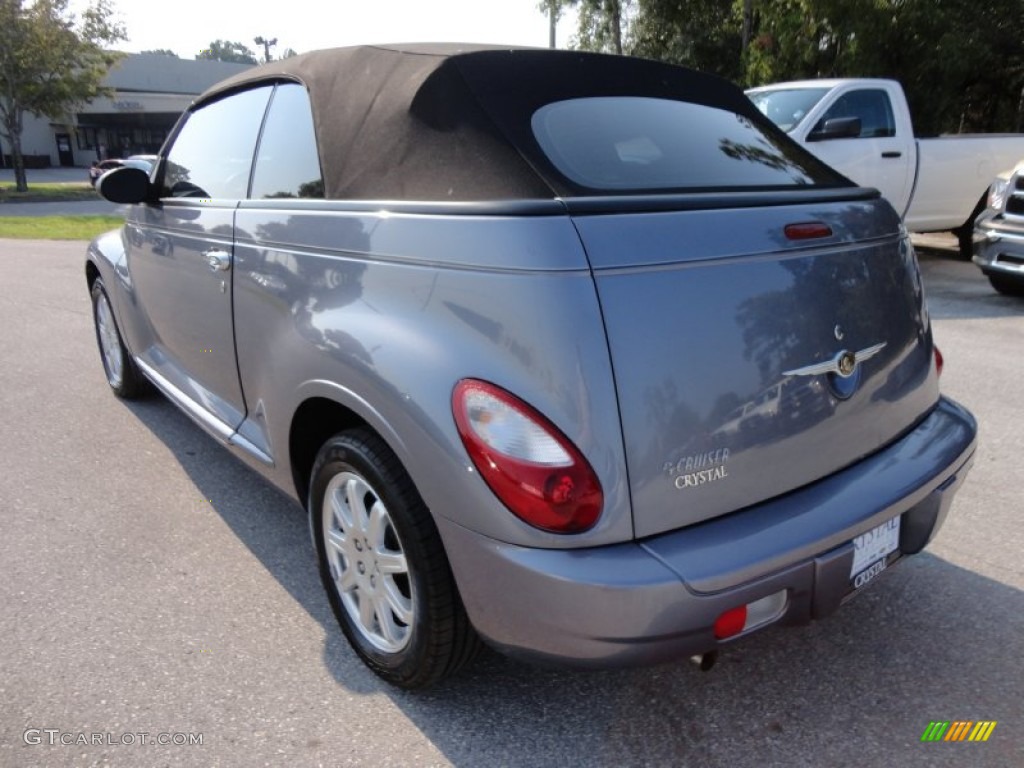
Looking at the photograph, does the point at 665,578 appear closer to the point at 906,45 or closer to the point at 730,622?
the point at 730,622

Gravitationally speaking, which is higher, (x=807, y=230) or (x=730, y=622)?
(x=807, y=230)

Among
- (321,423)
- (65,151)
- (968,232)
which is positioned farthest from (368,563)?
(65,151)

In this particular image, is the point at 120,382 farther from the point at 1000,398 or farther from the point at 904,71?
the point at 904,71

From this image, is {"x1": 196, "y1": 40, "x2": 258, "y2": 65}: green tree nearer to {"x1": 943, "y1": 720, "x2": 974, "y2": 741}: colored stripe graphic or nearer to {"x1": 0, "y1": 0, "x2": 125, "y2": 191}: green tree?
{"x1": 0, "y1": 0, "x2": 125, "y2": 191}: green tree

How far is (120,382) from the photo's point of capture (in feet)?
16.3

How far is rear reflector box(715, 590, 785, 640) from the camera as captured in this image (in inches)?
73.4

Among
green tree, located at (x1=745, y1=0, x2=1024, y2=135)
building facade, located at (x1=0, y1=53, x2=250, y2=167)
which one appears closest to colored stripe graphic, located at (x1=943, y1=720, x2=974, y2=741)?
green tree, located at (x1=745, y1=0, x2=1024, y2=135)

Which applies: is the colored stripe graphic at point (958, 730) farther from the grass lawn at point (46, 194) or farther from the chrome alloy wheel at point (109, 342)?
the grass lawn at point (46, 194)

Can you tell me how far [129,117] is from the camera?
55969 mm

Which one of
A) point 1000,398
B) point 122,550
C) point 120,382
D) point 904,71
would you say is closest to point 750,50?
point 904,71

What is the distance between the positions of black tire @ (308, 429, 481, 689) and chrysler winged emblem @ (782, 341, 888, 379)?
3.30 ft

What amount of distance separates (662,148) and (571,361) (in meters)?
1.06

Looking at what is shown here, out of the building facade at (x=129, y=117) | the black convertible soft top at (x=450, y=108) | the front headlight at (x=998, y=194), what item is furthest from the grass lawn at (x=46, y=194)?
the black convertible soft top at (x=450, y=108)

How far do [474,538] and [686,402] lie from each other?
0.59 metres
